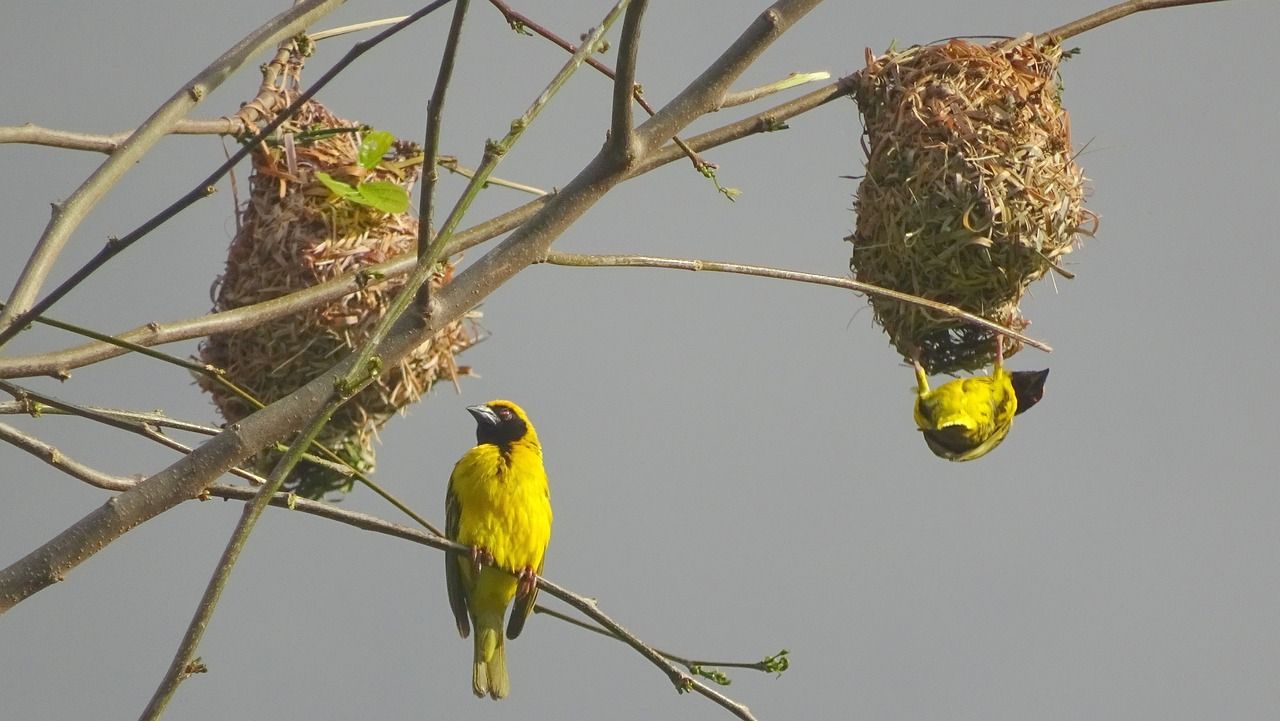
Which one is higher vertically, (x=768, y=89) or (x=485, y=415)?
(x=768, y=89)

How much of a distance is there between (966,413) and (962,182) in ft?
2.43

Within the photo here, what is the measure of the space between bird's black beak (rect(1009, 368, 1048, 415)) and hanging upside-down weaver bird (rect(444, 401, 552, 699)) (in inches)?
50.2

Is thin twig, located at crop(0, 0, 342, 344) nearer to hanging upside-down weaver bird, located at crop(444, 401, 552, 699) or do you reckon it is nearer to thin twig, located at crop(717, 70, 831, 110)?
thin twig, located at crop(717, 70, 831, 110)

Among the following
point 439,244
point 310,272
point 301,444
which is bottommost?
point 301,444

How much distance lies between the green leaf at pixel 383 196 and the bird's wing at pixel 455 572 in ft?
3.87

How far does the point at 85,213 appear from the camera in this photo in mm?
1507

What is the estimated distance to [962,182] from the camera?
2.70 m

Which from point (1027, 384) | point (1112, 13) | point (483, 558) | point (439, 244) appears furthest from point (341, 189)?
point (1027, 384)

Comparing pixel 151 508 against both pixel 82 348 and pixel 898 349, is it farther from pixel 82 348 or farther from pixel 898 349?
pixel 898 349

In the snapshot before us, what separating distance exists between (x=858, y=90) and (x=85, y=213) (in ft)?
6.11

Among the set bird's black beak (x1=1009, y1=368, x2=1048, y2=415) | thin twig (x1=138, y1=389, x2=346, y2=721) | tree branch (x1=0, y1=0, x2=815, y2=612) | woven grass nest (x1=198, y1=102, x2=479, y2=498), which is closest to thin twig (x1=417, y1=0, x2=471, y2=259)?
tree branch (x1=0, y1=0, x2=815, y2=612)

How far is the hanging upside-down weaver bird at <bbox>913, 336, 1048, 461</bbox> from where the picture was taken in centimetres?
322

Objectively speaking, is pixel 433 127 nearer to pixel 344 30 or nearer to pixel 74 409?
pixel 74 409

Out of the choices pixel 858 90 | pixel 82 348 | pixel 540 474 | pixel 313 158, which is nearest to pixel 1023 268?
pixel 858 90
